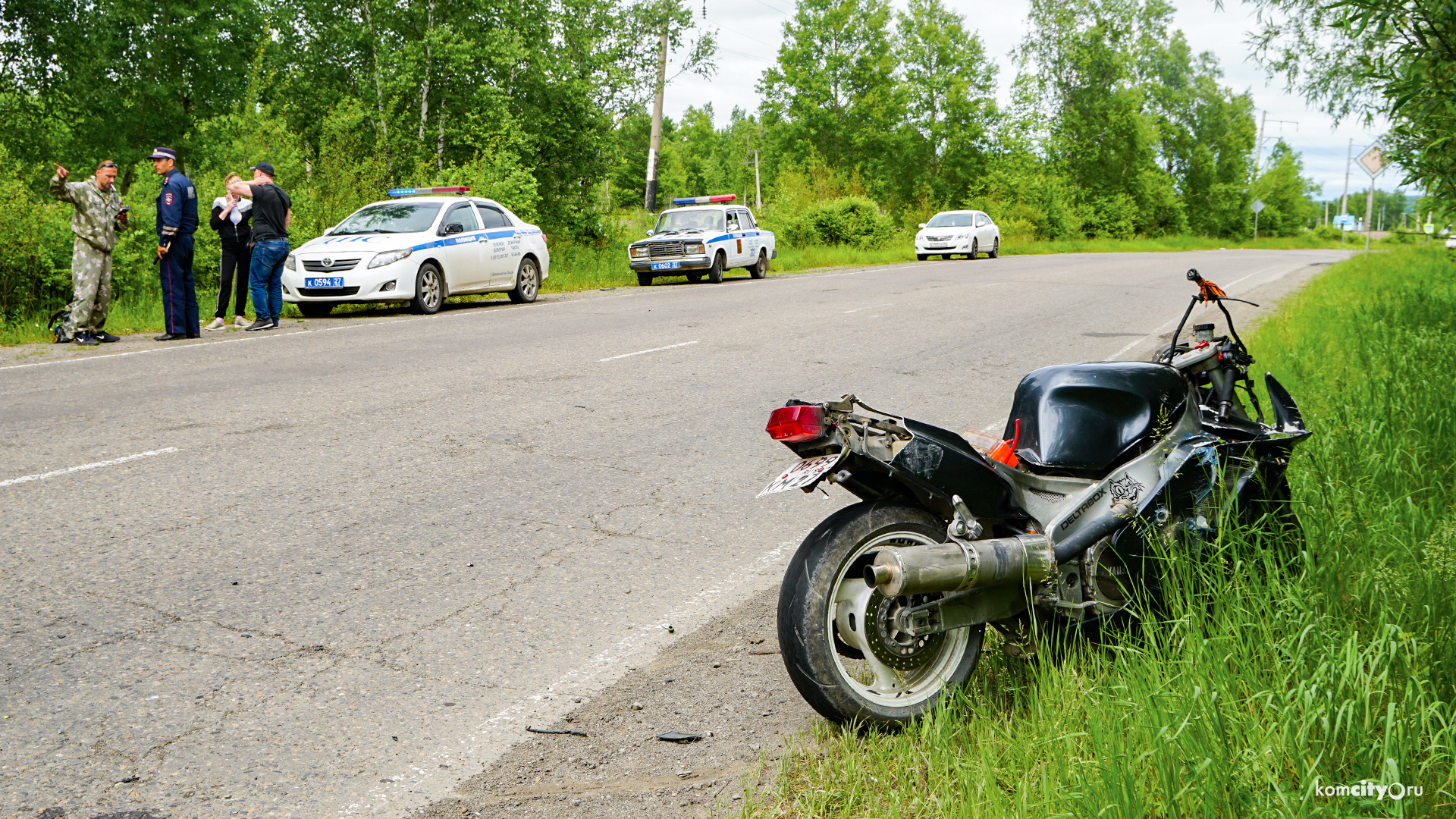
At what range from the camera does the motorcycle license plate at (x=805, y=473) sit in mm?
3121

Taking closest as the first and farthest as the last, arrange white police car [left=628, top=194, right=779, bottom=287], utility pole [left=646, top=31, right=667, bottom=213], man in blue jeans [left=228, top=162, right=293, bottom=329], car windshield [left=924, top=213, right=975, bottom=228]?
man in blue jeans [left=228, top=162, right=293, bottom=329], white police car [left=628, top=194, right=779, bottom=287], utility pole [left=646, top=31, right=667, bottom=213], car windshield [left=924, top=213, right=975, bottom=228]

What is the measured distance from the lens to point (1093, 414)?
377 cm

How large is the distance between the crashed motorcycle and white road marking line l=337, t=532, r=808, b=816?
34.7 inches

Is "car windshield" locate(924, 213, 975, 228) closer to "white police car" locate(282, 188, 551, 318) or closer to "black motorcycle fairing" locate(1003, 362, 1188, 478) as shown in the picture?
"white police car" locate(282, 188, 551, 318)

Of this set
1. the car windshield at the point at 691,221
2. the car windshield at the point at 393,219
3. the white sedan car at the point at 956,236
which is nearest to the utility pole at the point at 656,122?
the white sedan car at the point at 956,236

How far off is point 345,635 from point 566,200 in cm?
2556

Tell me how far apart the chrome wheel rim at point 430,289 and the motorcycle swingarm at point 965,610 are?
14735mm

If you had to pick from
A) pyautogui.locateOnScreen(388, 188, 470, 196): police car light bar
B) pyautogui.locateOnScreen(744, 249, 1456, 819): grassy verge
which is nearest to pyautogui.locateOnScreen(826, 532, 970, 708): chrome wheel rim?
pyautogui.locateOnScreen(744, 249, 1456, 819): grassy verge

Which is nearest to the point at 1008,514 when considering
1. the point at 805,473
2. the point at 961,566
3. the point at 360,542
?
the point at 961,566

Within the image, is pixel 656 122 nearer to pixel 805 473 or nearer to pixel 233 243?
pixel 233 243

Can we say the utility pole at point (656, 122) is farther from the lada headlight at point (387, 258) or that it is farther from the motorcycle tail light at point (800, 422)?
the motorcycle tail light at point (800, 422)

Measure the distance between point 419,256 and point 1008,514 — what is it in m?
14.6

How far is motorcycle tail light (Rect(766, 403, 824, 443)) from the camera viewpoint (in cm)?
317

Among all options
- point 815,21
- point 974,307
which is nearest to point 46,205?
point 974,307
